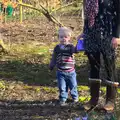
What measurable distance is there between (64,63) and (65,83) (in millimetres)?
300

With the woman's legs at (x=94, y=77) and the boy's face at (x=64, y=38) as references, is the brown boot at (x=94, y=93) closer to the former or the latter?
the woman's legs at (x=94, y=77)

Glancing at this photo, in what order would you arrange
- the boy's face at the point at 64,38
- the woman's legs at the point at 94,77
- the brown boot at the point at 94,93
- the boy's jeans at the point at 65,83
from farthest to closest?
the boy's jeans at the point at 65,83 → the boy's face at the point at 64,38 → the brown boot at the point at 94,93 → the woman's legs at the point at 94,77

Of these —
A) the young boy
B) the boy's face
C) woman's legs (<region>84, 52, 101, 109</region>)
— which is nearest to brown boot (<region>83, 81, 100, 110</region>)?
woman's legs (<region>84, 52, 101, 109</region>)

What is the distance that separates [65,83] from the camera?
200 inches

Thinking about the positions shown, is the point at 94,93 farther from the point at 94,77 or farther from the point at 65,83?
the point at 65,83

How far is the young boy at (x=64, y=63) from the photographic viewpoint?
4.85 metres

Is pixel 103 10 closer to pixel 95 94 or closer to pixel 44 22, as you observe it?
pixel 95 94

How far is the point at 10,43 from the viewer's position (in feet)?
31.3

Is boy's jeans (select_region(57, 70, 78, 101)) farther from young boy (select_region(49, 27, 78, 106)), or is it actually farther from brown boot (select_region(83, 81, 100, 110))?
brown boot (select_region(83, 81, 100, 110))

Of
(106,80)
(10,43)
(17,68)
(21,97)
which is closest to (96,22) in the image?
(106,80)

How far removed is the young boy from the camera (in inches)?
191

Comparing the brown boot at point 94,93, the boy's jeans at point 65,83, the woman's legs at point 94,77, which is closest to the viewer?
the woman's legs at point 94,77

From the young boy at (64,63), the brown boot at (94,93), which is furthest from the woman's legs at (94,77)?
the young boy at (64,63)

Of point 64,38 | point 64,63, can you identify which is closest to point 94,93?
point 64,63
